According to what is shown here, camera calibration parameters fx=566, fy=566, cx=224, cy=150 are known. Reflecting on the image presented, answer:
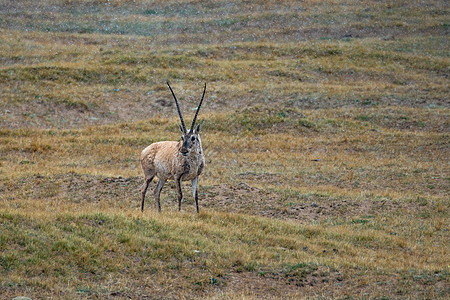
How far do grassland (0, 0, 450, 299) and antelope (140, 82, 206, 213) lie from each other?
1.23 metres

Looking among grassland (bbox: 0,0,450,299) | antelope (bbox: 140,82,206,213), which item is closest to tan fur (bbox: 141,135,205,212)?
antelope (bbox: 140,82,206,213)

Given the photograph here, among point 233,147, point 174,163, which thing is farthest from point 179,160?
point 233,147

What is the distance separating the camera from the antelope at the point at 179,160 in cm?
1658

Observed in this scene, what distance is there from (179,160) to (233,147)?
1265 cm

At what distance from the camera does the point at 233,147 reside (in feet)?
96.7

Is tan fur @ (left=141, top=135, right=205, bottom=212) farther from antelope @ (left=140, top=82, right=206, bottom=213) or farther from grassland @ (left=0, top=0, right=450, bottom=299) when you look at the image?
grassland @ (left=0, top=0, right=450, bottom=299)

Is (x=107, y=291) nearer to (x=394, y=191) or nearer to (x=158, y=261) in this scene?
(x=158, y=261)

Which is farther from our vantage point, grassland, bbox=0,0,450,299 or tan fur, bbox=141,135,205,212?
tan fur, bbox=141,135,205,212

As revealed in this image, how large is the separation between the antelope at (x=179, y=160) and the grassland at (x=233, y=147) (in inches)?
48.3

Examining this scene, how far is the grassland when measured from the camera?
12.7 m

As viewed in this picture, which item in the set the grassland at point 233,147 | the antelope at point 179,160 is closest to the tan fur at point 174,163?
the antelope at point 179,160

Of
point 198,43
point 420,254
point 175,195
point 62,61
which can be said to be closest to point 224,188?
point 175,195

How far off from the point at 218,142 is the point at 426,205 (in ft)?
42.6

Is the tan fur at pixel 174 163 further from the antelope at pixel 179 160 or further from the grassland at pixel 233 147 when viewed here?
the grassland at pixel 233 147
